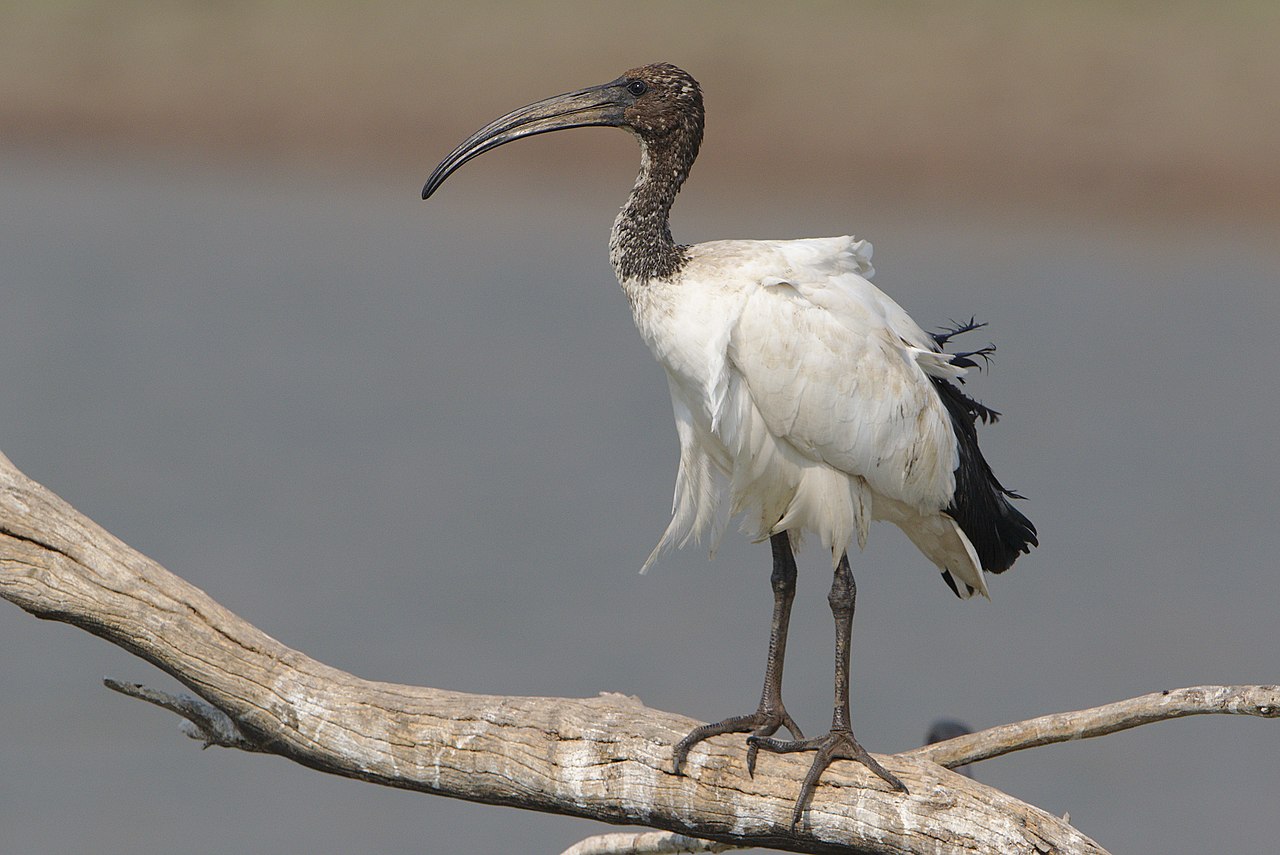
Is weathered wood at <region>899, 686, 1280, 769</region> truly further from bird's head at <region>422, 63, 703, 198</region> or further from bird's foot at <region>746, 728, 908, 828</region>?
bird's head at <region>422, 63, 703, 198</region>

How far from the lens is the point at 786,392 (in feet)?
17.5

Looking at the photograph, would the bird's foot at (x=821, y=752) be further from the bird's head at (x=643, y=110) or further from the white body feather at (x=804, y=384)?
the bird's head at (x=643, y=110)

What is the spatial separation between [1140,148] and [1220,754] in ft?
35.7

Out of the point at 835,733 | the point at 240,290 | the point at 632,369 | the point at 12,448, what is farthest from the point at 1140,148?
the point at 835,733

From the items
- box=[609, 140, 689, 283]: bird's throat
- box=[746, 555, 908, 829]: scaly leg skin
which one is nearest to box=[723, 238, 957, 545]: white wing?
box=[746, 555, 908, 829]: scaly leg skin

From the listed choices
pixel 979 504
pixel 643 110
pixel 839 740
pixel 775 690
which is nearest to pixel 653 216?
pixel 643 110

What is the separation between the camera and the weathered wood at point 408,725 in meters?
4.96

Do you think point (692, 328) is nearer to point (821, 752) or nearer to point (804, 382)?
point (804, 382)

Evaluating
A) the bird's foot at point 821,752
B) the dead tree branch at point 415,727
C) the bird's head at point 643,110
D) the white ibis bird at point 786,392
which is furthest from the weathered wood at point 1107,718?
the bird's head at point 643,110

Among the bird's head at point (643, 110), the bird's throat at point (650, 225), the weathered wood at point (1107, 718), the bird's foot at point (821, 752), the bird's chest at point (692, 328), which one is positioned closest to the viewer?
the weathered wood at point (1107, 718)

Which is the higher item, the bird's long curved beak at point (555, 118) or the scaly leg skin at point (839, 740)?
the bird's long curved beak at point (555, 118)

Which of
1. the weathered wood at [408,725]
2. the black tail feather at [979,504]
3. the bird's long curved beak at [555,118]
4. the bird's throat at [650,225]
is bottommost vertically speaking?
the weathered wood at [408,725]

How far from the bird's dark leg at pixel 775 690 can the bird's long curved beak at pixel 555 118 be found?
136 centimetres

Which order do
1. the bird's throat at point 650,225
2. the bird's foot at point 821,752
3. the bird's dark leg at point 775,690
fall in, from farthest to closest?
the bird's throat at point 650,225 < the bird's dark leg at point 775,690 < the bird's foot at point 821,752
